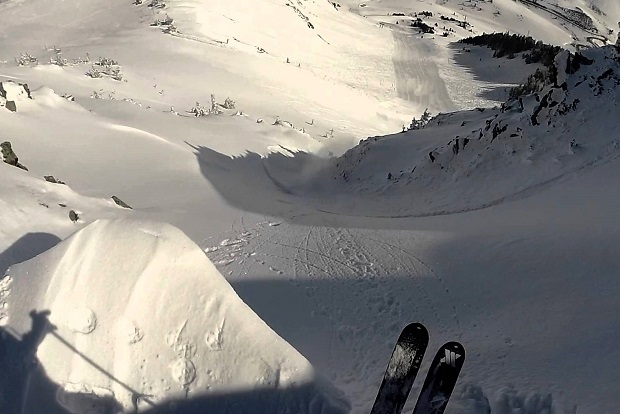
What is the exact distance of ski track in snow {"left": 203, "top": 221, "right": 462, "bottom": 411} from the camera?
17.8 feet

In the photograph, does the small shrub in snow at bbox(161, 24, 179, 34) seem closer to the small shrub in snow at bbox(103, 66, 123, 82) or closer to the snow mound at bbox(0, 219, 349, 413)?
the small shrub in snow at bbox(103, 66, 123, 82)

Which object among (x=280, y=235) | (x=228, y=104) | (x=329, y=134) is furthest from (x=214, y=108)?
(x=280, y=235)

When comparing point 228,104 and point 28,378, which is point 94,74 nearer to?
point 228,104

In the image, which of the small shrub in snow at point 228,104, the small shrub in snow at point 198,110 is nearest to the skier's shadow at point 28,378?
the small shrub in snow at point 198,110

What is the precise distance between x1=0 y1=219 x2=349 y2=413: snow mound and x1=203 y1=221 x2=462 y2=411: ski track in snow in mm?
991

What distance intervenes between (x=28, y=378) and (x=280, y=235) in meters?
5.98

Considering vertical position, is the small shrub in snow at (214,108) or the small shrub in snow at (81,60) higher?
the small shrub in snow at (214,108)

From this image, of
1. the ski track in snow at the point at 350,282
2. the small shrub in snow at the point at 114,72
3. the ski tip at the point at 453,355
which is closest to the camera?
the ski tip at the point at 453,355

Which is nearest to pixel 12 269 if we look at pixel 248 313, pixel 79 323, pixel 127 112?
pixel 79 323

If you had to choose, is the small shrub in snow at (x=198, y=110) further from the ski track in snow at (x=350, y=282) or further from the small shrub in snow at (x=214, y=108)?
the ski track in snow at (x=350, y=282)

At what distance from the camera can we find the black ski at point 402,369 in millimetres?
3654

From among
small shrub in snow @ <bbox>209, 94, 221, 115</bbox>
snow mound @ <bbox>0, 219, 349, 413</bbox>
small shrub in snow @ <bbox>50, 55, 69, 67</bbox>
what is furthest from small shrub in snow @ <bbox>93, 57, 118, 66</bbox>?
snow mound @ <bbox>0, 219, 349, 413</bbox>

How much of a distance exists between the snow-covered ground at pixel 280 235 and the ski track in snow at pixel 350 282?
0.12ft

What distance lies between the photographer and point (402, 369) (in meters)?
3.74
